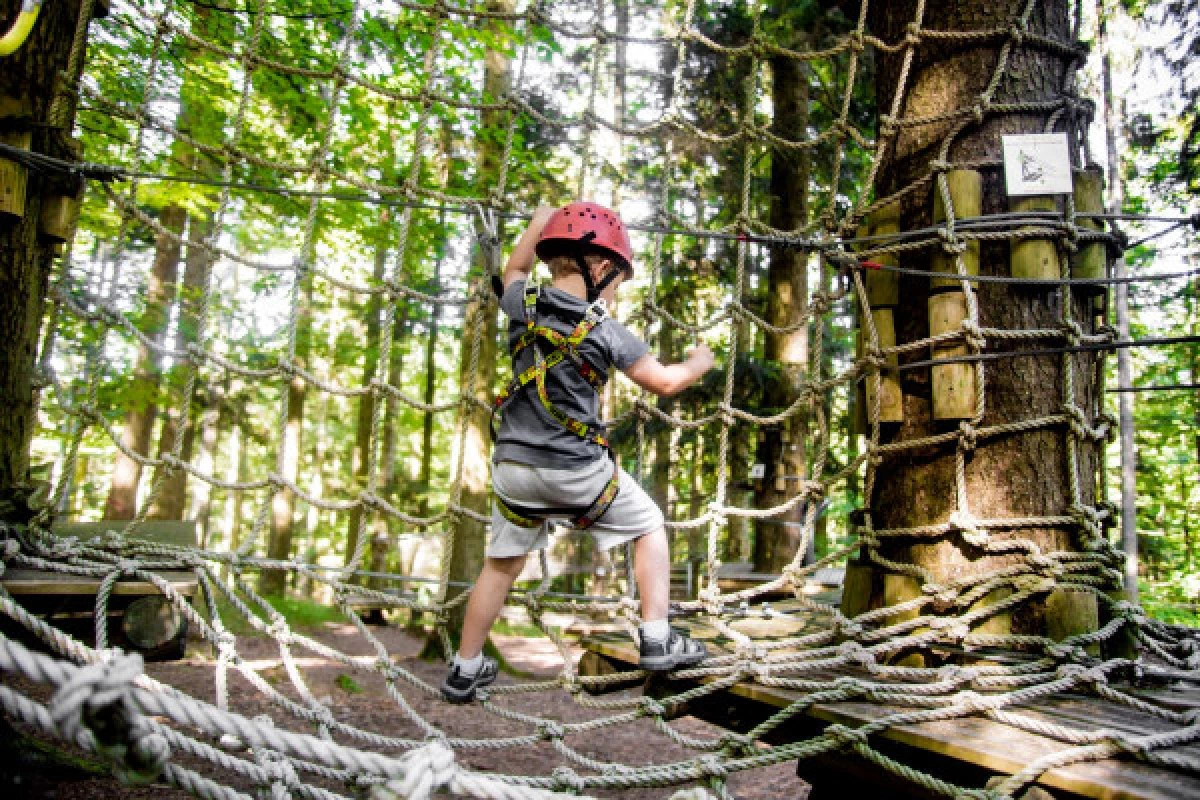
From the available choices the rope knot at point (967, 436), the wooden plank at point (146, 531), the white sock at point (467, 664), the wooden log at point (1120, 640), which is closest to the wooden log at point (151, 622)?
the wooden plank at point (146, 531)

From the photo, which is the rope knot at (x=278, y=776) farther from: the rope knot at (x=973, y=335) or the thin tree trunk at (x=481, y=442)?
the thin tree trunk at (x=481, y=442)

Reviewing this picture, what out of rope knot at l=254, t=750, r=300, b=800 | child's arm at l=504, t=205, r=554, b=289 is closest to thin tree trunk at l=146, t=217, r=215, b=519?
child's arm at l=504, t=205, r=554, b=289

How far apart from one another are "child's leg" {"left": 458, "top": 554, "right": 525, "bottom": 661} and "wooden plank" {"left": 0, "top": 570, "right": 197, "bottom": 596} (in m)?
0.75

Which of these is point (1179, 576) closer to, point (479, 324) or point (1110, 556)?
point (1110, 556)

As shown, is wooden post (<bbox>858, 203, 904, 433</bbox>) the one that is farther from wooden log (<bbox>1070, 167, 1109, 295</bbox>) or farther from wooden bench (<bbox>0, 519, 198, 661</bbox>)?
wooden bench (<bbox>0, 519, 198, 661</bbox>)

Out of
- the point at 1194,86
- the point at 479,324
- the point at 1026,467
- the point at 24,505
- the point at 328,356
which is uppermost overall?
the point at 1194,86

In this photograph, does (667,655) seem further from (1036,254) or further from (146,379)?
(146,379)

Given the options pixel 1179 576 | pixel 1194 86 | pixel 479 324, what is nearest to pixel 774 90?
pixel 1194 86

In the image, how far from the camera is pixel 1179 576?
11.0 meters

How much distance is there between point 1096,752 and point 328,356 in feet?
31.9

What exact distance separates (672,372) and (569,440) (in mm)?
335

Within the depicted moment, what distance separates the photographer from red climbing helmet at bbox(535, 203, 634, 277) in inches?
76.7

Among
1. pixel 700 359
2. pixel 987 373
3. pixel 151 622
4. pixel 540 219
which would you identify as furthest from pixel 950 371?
pixel 151 622

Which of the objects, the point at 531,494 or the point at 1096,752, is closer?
the point at 1096,752
